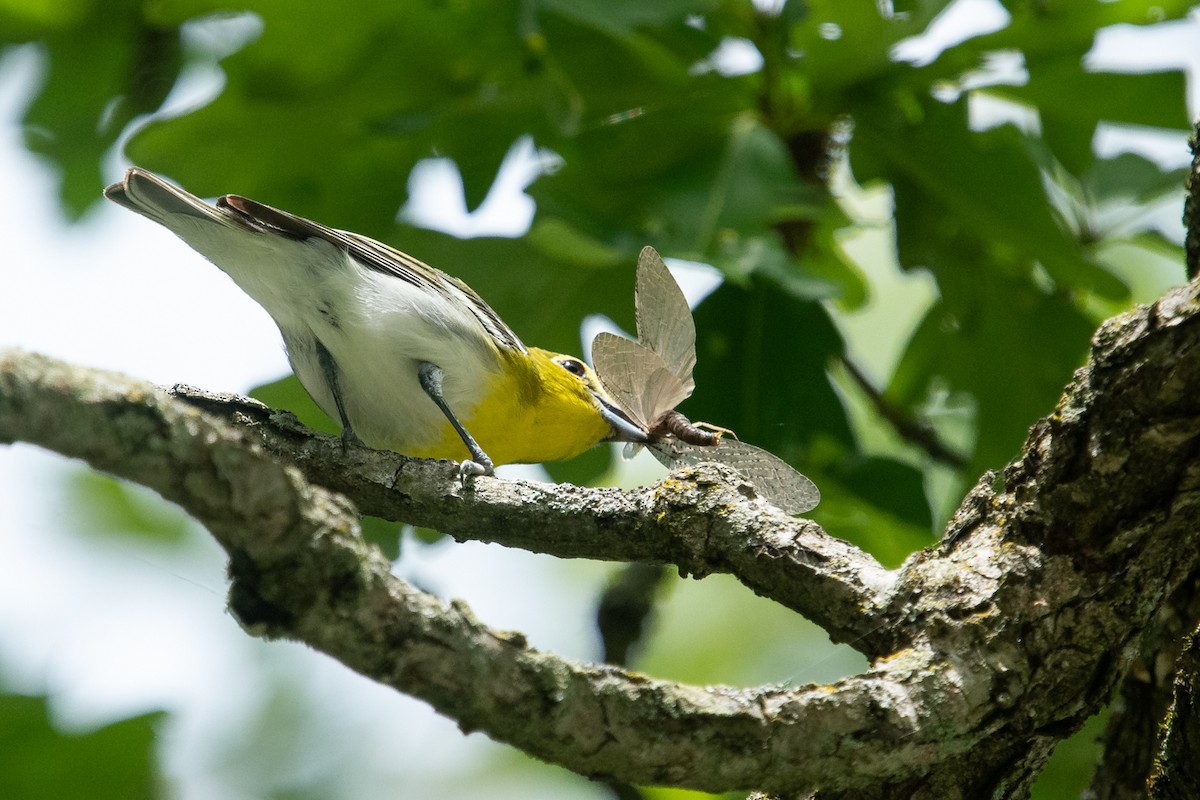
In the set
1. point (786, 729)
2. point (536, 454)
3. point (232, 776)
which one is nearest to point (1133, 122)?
point (536, 454)

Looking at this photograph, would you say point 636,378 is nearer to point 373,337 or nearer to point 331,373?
point 373,337

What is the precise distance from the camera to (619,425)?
3.86 metres

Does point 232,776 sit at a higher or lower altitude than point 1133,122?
lower

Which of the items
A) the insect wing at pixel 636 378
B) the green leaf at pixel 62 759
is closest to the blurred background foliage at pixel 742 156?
the insect wing at pixel 636 378

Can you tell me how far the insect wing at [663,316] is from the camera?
2.86m

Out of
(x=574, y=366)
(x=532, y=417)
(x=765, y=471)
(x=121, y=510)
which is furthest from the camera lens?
(x=574, y=366)

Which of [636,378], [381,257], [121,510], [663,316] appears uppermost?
[381,257]

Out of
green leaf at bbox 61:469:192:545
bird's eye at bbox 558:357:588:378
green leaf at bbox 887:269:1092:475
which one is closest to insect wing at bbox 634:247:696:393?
bird's eye at bbox 558:357:588:378

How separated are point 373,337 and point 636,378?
116 cm

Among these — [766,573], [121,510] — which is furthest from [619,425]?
[121,510]

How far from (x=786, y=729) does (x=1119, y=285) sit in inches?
130

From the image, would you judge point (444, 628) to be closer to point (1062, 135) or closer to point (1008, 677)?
point (1008, 677)

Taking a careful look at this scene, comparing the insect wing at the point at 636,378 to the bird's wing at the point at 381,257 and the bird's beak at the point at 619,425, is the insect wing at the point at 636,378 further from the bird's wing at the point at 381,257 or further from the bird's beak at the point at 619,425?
the bird's wing at the point at 381,257

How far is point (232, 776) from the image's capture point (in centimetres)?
503
